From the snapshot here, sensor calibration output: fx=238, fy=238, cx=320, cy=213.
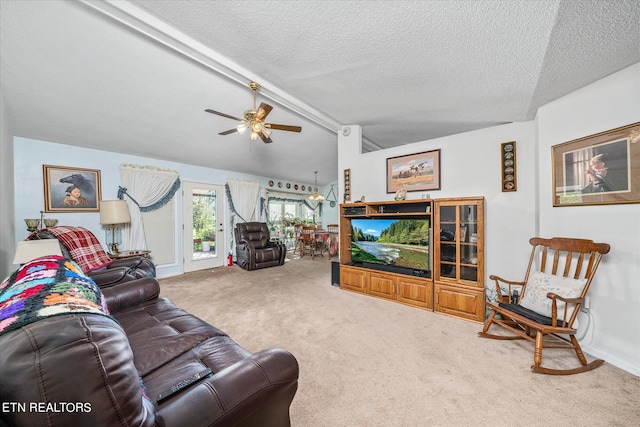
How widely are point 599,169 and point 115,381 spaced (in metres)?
3.39

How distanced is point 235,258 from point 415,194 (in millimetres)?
4384

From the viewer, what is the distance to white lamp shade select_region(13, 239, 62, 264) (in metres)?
1.77

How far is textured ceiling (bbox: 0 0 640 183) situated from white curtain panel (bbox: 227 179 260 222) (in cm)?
215

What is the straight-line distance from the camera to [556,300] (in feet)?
6.51

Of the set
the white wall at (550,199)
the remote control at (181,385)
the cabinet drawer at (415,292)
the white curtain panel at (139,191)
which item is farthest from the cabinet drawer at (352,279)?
the white curtain panel at (139,191)

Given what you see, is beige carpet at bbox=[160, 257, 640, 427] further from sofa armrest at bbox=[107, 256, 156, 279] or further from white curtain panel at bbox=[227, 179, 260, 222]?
white curtain panel at bbox=[227, 179, 260, 222]

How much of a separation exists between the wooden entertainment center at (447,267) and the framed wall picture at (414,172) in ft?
1.08

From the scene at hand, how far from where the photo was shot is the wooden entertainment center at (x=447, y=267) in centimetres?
272

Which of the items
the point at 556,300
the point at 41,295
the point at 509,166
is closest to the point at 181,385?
the point at 41,295

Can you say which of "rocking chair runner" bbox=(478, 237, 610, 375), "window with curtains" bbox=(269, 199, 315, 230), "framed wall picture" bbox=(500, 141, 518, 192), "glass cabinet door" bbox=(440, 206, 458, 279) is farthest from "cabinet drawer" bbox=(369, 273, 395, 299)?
"window with curtains" bbox=(269, 199, 315, 230)

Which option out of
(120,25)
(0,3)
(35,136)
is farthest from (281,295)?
(35,136)

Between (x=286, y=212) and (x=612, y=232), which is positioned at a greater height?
(x=286, y=212)

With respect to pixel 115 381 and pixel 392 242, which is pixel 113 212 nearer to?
pixel 115 381

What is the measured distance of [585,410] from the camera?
4.90 feet
